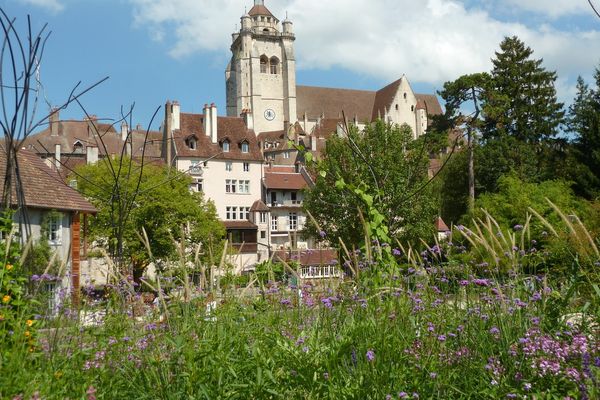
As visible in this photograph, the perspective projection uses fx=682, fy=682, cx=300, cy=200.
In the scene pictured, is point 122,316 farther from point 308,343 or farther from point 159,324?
point 308,343

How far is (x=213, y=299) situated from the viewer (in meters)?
5.23

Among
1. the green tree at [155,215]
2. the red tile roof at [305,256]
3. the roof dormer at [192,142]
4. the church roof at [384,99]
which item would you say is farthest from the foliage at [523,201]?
the church roof at [384,99]

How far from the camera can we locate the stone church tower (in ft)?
345

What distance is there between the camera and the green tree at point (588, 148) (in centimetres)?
3509

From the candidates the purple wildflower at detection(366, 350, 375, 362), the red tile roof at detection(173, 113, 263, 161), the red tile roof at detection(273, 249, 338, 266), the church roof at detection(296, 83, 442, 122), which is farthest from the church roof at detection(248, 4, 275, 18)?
the purple wildflower at detection(366, 350, 375, 362)

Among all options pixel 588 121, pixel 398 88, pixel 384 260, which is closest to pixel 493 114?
pixel 588 121

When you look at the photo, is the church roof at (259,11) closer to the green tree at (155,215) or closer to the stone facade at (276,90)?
the stone facade at (276,90)

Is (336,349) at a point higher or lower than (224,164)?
lower

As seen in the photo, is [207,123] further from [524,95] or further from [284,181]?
[524,95]

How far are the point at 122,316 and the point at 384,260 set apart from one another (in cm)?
256

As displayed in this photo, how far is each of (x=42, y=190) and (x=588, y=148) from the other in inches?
1084

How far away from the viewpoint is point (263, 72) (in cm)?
10725

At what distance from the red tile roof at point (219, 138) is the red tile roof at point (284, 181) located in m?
2.20

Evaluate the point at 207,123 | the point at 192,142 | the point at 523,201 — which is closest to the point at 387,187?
the point at 523,201
